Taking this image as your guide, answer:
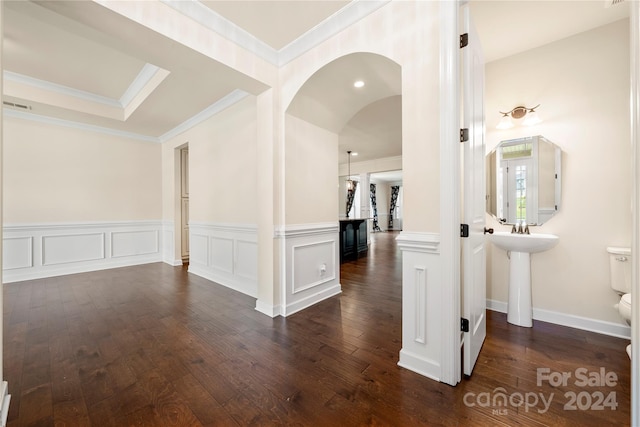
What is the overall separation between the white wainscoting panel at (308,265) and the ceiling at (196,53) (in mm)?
1337

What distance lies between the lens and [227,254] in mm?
3742

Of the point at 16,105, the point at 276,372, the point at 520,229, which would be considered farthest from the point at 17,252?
the point at 520,229

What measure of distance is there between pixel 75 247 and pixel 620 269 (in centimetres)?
715

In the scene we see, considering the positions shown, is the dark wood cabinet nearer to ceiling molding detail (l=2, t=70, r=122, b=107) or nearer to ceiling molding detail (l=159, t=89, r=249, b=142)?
ceiling molding detail (l=159, t=89, r=249, b=142)

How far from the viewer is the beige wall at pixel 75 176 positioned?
393cm

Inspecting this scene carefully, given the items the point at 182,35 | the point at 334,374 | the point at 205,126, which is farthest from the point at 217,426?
the point at 205,126

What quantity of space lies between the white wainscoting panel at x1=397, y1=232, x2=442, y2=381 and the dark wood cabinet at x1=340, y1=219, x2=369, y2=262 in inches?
145

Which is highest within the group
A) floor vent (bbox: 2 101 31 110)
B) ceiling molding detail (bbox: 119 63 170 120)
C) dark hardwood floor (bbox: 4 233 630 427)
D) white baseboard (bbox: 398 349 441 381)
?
ceiling molding detail (bbox: 119 63 170 120)

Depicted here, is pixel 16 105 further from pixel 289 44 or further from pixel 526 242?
pixel 526 242

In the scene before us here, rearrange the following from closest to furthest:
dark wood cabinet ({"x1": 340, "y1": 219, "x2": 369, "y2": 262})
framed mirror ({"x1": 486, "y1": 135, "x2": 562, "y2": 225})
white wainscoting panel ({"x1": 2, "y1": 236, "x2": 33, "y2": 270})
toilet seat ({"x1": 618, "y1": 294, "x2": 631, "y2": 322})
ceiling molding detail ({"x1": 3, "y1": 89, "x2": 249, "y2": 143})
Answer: toilet seat ({"x1": 618, "y1": 294, "x2": 631, "y2": 322}) < framed mirror ({"x1": 486, "y1": 135, "x2": 562, "y2": 225}) < ceiling molding detail ({"x1": 3, "y1": 89, "x2": 249, "y2": 143}) < white wainscoting panel ({"x1": 2, "y1": 236, "x2": 33, "y2": 270}) < dark wood cabinet ({"x1": 340, "y1": 219, "x2": 369, "y2": 262})

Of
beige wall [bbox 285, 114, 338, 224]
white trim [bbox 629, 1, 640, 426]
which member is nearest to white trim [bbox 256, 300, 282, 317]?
beige wall [bbox 285, 114, 338, 224]

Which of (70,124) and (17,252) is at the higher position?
(70,124)

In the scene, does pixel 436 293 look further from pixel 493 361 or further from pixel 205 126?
pixel 205 126

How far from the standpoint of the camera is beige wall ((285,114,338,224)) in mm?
2744
